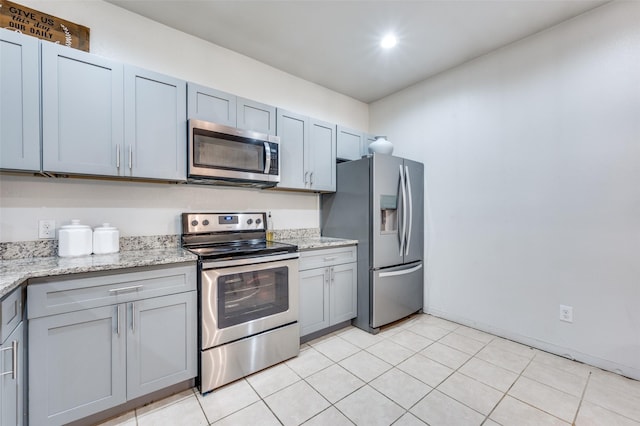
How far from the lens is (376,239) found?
268cm

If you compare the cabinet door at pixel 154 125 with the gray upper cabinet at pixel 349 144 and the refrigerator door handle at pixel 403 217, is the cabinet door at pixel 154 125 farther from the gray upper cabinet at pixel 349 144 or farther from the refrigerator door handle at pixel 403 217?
the refrigerator door handle at pixel 403 217

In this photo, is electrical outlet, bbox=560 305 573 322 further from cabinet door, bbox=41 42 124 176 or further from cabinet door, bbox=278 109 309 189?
cabinet door, bbox=41 42 124 176

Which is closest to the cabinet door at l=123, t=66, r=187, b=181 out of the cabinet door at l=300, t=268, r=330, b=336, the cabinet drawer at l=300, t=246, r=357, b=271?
the cabinet drawer at l=300, t=246, r=357, b=271

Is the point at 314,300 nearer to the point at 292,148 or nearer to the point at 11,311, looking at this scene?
the point at 292,148

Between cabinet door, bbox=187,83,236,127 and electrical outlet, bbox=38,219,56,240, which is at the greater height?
cabinet door, bbox=187,83,236,127

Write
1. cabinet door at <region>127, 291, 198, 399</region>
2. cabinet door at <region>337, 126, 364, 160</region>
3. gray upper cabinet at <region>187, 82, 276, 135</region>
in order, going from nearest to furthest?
cabinet door at <region>127, 291, 198, 399</region> < gray upper cabinet at <region>187, 82, 276, 135</region> < cabinet door at <region>337, 126, 364, 160</region>

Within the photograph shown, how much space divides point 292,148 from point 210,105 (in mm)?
832

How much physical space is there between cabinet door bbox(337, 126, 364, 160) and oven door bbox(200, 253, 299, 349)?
57.5 inches

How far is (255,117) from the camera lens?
95.6 inches

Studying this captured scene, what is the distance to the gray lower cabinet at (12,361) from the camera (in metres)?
1.08

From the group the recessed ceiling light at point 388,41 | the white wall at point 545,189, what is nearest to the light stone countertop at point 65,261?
the recessed ceiling light at point 388,41

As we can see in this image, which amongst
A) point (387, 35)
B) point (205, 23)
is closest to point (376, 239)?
point (387, 35)

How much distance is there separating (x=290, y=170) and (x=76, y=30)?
184 centimetres

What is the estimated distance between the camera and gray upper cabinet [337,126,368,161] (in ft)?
10.2
